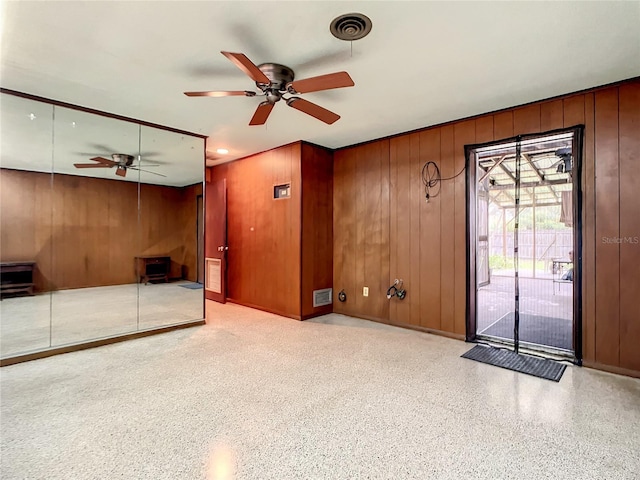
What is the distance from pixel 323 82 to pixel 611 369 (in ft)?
11.5

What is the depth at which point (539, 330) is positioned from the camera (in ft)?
13.0

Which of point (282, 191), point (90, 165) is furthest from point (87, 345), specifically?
point (282, 191)

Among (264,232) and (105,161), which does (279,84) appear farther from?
(264,232)

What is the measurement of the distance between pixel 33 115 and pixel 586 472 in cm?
518

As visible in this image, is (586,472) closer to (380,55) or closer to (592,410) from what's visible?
(592,410)

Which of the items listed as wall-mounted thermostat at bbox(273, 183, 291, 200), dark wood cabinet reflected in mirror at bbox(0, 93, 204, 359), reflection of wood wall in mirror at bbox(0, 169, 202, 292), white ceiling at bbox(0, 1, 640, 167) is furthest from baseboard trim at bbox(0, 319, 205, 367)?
white ceiling at bbox(0, 1, 640, 167)

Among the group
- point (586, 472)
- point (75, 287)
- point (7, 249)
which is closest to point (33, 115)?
point (7, 249)

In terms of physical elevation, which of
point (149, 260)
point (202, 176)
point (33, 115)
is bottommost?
point (149, 260)

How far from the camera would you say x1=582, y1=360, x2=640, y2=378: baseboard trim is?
280cm

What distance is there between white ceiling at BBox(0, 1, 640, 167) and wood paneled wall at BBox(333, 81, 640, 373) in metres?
0.31

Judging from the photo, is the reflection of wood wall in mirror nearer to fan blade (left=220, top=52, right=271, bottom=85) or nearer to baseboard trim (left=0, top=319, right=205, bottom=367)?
baseboard trim (left=0, top=319, right=205, bottom=367)

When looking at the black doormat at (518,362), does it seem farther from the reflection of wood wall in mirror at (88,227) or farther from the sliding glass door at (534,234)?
the reflection of wood wall in mirror at (88,227)

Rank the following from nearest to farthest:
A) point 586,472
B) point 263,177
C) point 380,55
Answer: point 586,472 → point 380,55 → point 263,177

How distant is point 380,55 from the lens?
244 centimetres
